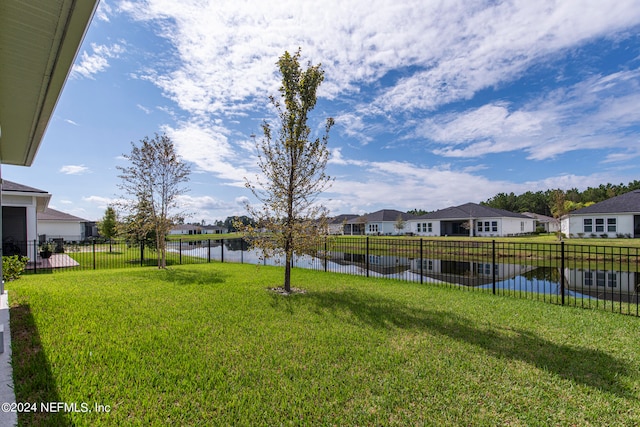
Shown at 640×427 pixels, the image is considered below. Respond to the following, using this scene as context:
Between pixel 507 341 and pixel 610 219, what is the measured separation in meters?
31.4

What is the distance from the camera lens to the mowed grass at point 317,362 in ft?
8.31

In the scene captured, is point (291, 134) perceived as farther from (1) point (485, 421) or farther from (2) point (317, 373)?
(1) point (485, 421)

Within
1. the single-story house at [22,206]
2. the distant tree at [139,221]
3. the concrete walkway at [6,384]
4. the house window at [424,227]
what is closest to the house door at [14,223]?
the single-story house at [22,206]

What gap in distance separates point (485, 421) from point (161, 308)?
5216mm

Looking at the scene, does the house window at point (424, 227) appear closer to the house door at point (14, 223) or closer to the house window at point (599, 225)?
the house window at point (599, 225)

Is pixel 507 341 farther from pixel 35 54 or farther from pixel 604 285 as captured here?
pixel 604 285

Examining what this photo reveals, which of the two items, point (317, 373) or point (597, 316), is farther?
point (597, 316)

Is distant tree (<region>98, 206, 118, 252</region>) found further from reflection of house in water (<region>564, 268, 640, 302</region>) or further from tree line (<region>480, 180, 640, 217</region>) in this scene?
tree line (<region>480, 180, 640, 217</region>)

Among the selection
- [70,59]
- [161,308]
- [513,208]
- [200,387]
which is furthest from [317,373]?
[513,208]

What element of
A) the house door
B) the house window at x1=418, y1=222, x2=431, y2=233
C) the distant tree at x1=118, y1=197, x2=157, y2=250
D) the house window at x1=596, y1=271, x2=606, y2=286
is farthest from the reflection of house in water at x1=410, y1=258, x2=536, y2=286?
the house window at x1=418, y1=222, x2=431, y2=233

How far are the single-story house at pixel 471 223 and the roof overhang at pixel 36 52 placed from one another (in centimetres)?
3679

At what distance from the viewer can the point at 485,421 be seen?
247cm

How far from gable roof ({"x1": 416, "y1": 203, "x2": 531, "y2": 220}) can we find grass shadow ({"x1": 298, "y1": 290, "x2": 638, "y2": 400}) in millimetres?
33225

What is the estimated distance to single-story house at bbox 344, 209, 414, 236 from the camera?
44259 mm
